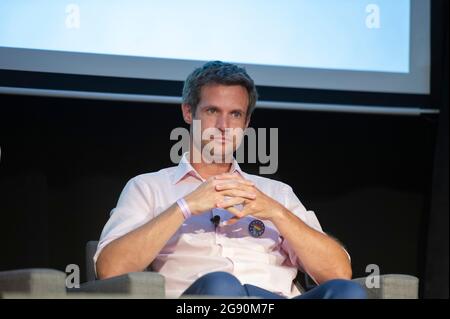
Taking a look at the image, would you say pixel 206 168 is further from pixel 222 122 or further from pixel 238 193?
pixel 238 193

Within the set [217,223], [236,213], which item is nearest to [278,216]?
[236,213]

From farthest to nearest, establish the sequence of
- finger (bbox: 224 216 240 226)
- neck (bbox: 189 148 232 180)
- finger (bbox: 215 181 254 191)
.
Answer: neck (bbox: 189 148 232 180) → finger (bbox: 224 216 240 226) → finger (bbox: 215 181 254 191)

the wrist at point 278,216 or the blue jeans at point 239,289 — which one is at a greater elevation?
the wrist at point 278,216

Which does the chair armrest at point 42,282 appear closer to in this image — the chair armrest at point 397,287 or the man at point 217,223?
the man at point 217,223

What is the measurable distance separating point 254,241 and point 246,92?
55 cm

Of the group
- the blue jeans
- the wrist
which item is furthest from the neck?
the blue jeans

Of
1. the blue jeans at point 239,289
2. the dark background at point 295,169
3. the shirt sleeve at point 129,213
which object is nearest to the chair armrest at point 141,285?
the blue jeans at point 239,289

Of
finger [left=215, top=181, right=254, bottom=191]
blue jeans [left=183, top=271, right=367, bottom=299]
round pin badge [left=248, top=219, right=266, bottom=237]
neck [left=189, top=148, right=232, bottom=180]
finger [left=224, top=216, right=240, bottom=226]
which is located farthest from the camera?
neck [left=189, top=148, right=232, bottom=180]

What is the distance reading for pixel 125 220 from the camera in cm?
295

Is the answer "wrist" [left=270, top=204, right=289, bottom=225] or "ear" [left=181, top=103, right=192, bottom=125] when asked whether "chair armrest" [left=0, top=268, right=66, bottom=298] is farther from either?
"ear" [left=181, top=103, right=192, bottom=125]

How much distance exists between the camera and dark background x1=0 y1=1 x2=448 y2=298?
3.91 meters

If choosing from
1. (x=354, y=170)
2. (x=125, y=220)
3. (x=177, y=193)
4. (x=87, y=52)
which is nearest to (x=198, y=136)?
(x=177, y=193)

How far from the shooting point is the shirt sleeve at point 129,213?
2926 mm

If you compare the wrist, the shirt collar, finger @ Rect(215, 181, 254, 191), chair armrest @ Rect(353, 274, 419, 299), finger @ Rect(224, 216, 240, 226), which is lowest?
chair armrest @ Rect(353, 274, 419, 299)
